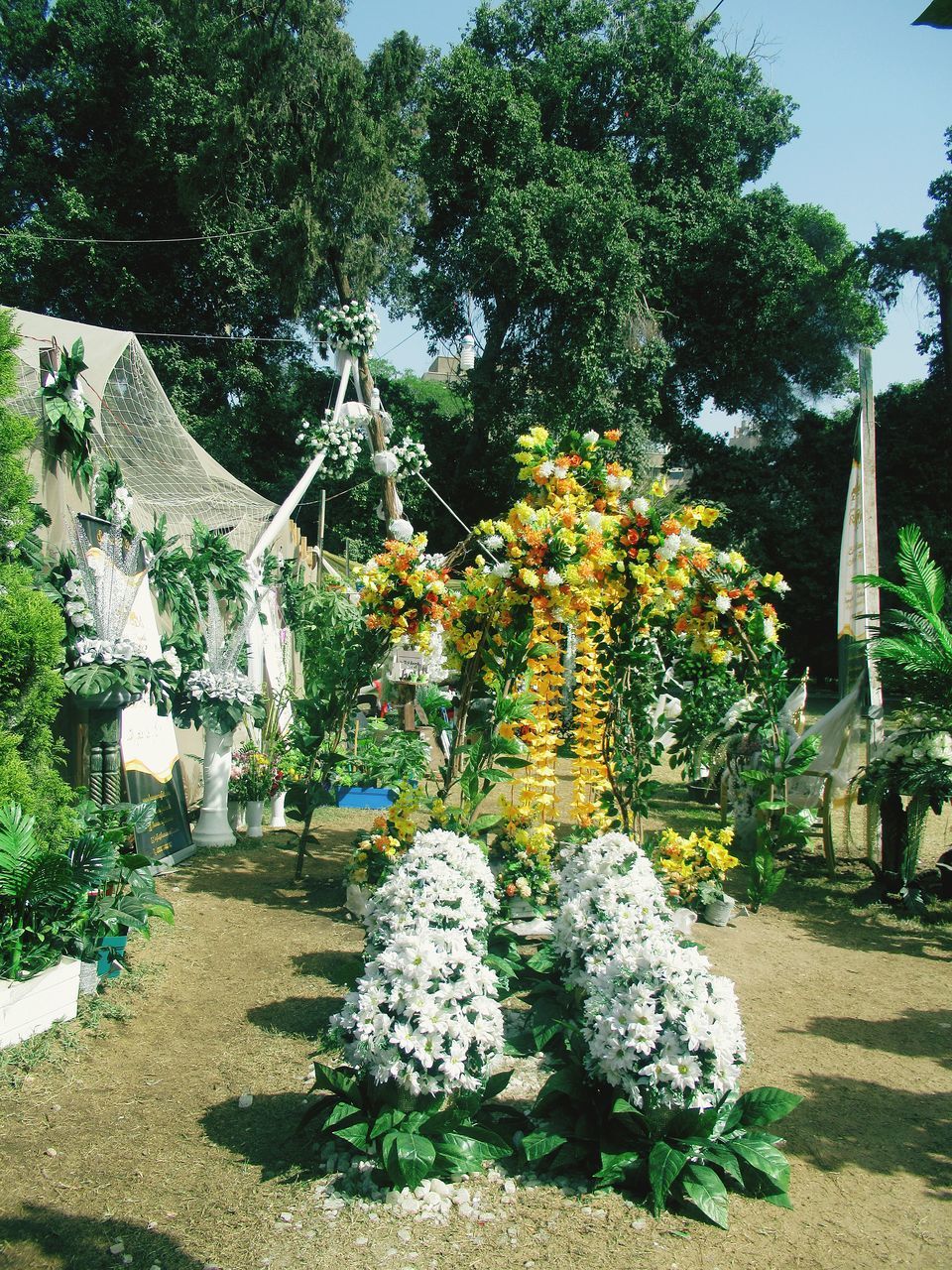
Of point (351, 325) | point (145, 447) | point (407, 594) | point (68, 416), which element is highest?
point (351, 325)

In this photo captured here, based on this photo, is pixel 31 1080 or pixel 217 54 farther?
pixel 217 54

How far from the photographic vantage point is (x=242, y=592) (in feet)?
24.5

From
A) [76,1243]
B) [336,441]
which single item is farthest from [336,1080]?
[336,441]

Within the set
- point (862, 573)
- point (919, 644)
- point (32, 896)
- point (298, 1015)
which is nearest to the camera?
point (32, 896)

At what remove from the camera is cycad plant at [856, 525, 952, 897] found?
610 cm

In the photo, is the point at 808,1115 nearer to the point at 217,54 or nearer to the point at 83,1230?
the point at 83,1230

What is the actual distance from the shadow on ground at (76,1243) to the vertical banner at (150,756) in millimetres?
3183

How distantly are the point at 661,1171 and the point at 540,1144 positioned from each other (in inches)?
15.5

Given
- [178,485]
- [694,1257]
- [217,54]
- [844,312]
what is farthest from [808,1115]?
[844,312]

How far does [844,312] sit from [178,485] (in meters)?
18.3

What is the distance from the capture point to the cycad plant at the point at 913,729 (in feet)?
20.0

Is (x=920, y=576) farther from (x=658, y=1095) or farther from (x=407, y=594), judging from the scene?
(x=658, y=1095)

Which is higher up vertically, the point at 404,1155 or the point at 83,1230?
the point at 404,1155

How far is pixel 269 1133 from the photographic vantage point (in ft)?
10.6
